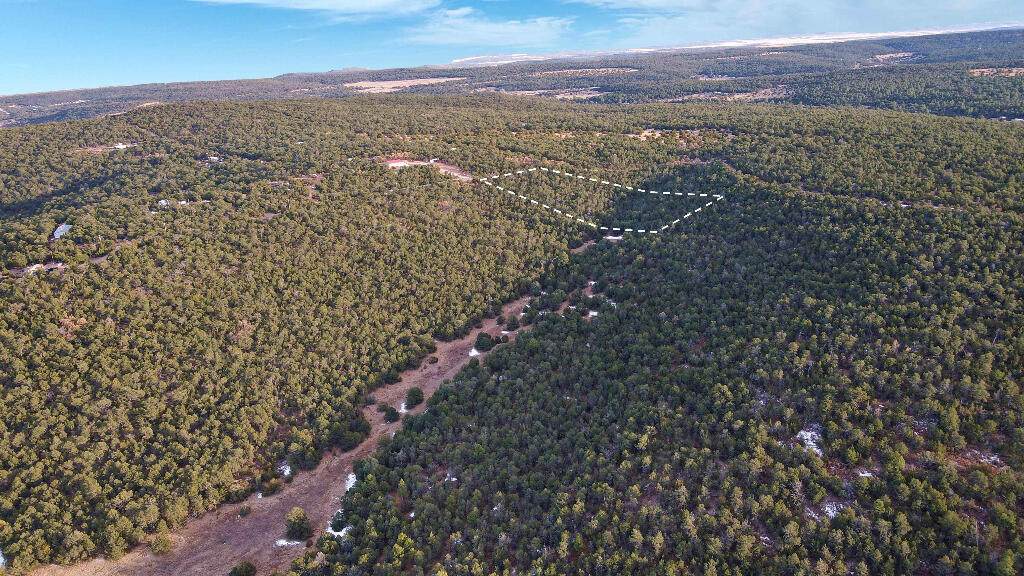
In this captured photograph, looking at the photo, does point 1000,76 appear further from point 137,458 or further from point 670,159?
point 137,458

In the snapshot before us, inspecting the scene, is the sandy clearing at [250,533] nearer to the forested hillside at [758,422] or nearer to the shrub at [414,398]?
the shrub at [414,398]

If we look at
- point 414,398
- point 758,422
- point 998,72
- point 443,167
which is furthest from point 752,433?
point 998,72

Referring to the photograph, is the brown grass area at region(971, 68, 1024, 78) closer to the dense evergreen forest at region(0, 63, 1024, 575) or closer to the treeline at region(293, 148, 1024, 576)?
the dense evergreen forest at region(0, 63, 1024, 575)

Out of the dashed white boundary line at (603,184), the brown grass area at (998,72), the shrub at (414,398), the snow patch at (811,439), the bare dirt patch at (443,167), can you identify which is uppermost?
the brown grass area at (998,72)

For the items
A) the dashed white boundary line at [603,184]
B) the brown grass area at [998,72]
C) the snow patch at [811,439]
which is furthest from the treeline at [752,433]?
the brown grass area at [998,72]

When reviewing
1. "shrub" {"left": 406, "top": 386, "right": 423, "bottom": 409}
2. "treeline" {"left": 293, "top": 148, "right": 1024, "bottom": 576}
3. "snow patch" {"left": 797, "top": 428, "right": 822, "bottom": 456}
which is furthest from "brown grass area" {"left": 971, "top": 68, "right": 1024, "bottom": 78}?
"shrub" {"left": 406, "top": 386, "right": 423, "bottom": 409}

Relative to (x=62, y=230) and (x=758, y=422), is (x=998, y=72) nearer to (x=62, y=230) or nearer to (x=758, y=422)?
(x=758, y=422)
